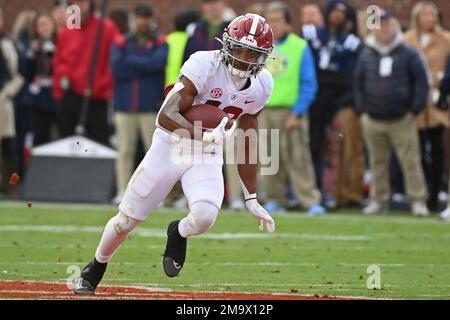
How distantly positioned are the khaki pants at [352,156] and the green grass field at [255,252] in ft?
2.15

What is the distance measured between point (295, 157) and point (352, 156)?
92 cm

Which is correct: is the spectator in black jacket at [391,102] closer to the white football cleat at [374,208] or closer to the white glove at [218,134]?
the white football cleat at [374,208]

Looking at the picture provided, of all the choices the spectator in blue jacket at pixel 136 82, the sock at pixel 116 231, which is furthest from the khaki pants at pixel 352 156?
A: the sock at pixel 116 231

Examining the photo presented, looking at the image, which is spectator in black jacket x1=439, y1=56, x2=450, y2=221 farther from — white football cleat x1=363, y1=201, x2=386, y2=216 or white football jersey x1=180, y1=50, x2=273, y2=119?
white football jersey x1=180, y1=50, x2=273, y2=119

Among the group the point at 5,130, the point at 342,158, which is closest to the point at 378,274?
the point at 342,158

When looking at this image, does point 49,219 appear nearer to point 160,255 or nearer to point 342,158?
point 160,255

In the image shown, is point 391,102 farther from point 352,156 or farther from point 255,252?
point 255,252

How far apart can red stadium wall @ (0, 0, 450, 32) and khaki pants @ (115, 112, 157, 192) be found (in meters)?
4.15

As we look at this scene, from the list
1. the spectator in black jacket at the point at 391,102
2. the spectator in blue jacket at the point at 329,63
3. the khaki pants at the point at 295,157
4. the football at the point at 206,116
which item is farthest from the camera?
the spectator in blue jacket at the point at 329,63

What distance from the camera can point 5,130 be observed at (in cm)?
1546

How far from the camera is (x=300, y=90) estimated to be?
550 inches

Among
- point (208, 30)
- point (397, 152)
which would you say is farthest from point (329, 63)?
point (208, 30)

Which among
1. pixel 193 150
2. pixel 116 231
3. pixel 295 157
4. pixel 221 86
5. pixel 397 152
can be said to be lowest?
pixel 295 157

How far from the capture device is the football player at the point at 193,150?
7.46 metres
